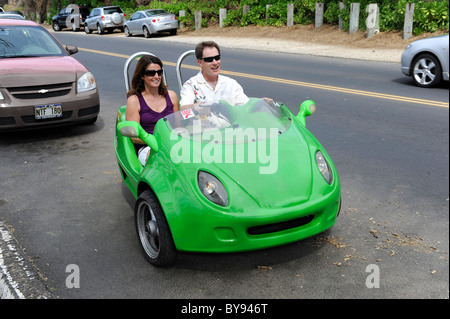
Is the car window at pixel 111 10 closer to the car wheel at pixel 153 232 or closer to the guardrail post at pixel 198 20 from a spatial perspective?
the guardrail post at pixel 198 20

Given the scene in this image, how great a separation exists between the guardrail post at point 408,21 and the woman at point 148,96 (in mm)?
15050

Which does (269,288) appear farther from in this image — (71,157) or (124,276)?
(71,157)

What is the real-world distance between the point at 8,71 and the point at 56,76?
0.65 meters

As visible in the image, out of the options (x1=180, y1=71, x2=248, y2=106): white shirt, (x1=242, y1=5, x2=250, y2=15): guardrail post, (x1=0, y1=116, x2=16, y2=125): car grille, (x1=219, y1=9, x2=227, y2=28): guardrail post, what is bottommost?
(x1=219, y1=9, x2=227, y2=28): guardrail post

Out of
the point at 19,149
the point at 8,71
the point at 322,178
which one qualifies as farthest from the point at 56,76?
the point at 322,178

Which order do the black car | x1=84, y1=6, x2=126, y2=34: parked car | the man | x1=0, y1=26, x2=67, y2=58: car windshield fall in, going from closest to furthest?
the man → x1=0, y1=26, x2=67, y2=58: car windshield → x1=84, y1=6, x2=126, y2=34: parked car → the black car

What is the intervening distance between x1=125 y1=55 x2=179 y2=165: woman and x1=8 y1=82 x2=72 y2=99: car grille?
2705 mm

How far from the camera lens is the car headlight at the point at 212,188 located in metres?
3.31

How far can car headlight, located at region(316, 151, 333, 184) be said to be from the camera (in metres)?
3.62

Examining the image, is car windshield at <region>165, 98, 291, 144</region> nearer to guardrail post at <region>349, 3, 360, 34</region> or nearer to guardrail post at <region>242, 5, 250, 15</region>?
guardrail post at <region>349, 3, 360, 34</region>

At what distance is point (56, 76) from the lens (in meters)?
7.25

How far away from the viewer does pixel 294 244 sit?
155 inches

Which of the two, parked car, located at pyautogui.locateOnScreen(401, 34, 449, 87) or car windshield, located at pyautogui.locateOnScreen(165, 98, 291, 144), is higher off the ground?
car windshield, located at pyautogui.locateOnScreen(165, 98, 291, 144)

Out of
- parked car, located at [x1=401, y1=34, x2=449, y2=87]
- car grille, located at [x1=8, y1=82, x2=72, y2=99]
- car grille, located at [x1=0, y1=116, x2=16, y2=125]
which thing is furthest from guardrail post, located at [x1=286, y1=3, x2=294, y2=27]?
car grille, located at [x1=0, y1=116, x2=16, y2=125]
